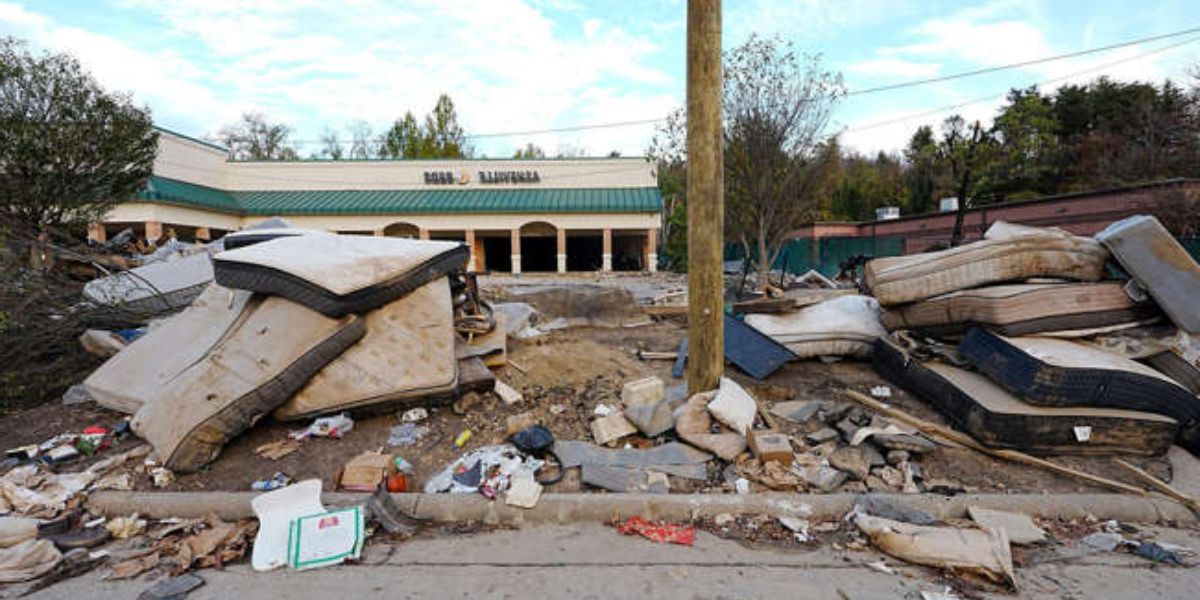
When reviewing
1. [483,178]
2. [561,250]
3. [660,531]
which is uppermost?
[483,178]

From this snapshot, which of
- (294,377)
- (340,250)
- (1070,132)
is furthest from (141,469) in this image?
(1070,132)

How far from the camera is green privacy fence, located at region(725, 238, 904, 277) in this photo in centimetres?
1775

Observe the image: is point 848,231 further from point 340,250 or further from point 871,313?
point 340,250

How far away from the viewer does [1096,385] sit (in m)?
3.20

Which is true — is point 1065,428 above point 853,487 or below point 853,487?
above

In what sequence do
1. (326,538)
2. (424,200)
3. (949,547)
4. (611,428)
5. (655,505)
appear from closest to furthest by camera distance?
(949,547)
(326,538)
(655,505)
(611,428)
(424,200)

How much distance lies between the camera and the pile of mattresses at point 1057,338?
322 centimetres

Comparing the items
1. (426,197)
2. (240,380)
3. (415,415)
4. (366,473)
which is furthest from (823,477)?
(426,197)

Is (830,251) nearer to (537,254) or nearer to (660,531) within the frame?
(537,254)

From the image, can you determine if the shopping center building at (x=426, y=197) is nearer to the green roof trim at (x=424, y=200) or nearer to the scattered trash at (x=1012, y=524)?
the green roof trim at (x=424, y=200)

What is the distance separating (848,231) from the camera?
2750cm

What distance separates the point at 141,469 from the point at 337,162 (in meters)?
27.4

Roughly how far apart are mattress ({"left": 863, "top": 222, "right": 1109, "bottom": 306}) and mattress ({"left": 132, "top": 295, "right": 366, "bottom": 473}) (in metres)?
4.74

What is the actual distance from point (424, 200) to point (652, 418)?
24.7 metres
